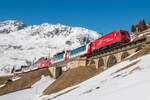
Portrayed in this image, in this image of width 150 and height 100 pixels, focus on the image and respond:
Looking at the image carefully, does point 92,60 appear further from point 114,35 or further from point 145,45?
point 145,45

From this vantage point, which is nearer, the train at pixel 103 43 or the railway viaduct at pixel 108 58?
the railway viaduct at pixel 108 58

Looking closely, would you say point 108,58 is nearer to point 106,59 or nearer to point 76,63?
point 106,59

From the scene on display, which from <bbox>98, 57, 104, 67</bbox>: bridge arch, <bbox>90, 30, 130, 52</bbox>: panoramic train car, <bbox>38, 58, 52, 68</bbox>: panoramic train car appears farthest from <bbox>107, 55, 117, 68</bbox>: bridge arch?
<bbox>38, 58, 52, 68</bbox>: panoramic train car

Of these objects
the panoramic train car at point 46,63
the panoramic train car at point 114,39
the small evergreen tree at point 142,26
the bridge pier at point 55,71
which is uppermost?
the small evergreen tree at point 142,26

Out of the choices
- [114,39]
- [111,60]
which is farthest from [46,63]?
[114,39]

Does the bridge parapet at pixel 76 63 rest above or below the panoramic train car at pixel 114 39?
below

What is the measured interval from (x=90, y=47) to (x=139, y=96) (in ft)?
107

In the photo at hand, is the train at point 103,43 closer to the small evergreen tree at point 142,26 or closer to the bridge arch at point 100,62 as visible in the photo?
the bridge arch at point 100,62

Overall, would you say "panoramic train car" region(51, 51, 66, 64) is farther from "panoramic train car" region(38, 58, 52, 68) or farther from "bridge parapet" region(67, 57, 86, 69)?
"bridge parapet" region(67, 57, 86, 69)

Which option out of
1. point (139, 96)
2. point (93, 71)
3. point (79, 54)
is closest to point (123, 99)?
point (139, 96)

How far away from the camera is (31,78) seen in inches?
2233

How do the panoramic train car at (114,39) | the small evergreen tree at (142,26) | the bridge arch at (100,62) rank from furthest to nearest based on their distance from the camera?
the small evergreen tree at (142,26) → the bridge arch at (100,62) → the panoramic train car at (114,39)

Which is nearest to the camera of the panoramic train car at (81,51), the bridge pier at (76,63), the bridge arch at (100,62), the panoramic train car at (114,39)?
the panoramic train car at (114,39)

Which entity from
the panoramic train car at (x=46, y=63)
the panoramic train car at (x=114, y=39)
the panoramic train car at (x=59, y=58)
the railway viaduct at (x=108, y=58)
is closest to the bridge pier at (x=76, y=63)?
the railway viaduct at (x=108, y=58)
